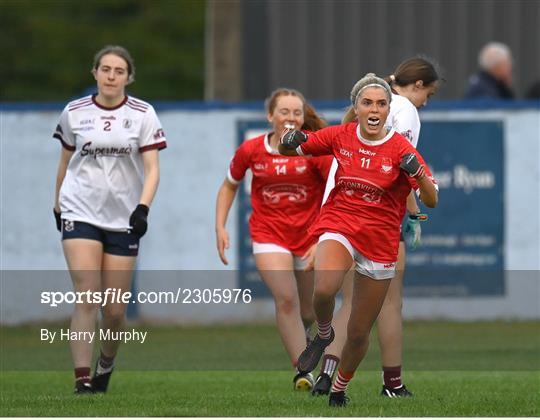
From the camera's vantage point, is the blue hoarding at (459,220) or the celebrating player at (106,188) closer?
the celebrating player at (106,188)

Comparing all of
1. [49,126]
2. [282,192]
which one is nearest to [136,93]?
[49,126]

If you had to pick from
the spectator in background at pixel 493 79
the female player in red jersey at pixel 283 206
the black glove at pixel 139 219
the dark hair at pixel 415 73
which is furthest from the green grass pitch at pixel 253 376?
the spectator in background at pixel 493 79

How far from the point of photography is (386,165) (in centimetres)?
982

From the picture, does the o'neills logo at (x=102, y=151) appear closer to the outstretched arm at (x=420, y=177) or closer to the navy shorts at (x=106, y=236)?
the navy shorts at (x=106, y=236)

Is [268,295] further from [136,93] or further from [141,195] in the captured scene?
[136,93]

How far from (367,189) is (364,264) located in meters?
0.43

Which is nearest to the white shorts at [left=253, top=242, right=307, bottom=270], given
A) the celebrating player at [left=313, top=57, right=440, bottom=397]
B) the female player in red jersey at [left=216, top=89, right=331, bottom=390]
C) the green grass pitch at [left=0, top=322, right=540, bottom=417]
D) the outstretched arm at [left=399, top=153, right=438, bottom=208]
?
the female player in red jersey at [left=216, top=89, right=331, bottom=390]

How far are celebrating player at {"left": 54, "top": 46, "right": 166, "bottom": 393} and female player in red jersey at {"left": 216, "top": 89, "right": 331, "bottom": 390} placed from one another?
26.4 inches

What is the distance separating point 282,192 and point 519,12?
9.72 metres

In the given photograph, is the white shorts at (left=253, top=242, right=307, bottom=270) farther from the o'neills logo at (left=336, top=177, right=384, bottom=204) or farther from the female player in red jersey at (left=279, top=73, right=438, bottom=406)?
the o'neills logo at (left=336, top=177, right=384, bottom=204)

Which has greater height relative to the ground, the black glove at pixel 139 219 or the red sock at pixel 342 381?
the black glove at pixel 139 219

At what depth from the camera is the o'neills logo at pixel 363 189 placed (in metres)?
9.89

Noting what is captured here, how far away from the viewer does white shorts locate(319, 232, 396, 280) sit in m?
9.96

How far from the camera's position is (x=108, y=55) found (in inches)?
448
